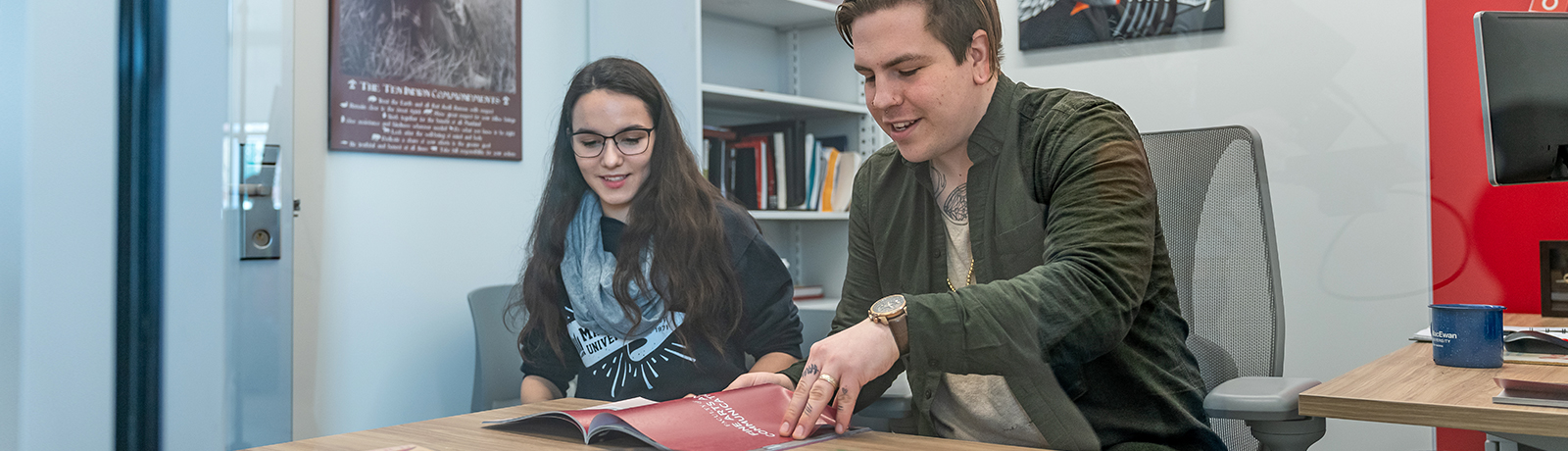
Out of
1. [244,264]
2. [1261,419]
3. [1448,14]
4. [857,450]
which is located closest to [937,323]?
[857,450]

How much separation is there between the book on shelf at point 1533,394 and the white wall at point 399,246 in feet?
3.30

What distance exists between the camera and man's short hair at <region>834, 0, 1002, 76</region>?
0.97 metres

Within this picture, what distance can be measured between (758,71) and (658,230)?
23 centimetres

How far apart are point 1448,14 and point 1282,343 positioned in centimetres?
36

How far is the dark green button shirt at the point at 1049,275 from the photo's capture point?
0.94m

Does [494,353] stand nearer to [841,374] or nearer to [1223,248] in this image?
[841,374]

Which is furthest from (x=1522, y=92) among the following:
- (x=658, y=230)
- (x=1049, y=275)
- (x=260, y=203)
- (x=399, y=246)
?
(x=260, y=203)

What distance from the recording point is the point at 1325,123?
99 centimetres

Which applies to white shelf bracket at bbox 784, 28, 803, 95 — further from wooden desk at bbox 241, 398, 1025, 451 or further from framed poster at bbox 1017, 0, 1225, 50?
wooden desk at bbox 241, 398, 1025, 451

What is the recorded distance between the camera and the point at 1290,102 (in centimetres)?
→ 100

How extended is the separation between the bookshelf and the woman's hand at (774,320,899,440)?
0.27 m

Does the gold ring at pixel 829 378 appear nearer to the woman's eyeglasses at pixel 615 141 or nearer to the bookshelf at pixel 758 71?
the bookshelf at pixel 758 71

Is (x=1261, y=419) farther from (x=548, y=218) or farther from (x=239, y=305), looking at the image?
(x=239, y=305)

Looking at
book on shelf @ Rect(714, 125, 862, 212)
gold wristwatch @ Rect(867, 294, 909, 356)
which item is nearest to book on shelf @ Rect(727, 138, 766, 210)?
book on shelf @ Rect(714, 125, 862, 212)
